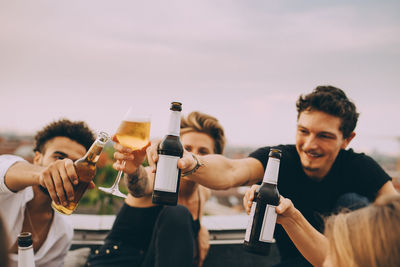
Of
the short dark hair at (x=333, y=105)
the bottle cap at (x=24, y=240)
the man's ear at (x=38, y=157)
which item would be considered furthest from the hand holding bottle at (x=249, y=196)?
the man's ear at (x=38, y=157)

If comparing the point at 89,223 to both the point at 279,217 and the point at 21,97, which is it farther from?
the point at 21,97

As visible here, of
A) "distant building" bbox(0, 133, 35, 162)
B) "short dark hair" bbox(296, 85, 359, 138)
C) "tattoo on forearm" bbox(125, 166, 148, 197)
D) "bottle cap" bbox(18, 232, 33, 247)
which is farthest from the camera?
"distant building" bbox(0, 133, 35, 162)

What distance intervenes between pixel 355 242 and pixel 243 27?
39.2m

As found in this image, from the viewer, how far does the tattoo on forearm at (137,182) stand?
220 cm

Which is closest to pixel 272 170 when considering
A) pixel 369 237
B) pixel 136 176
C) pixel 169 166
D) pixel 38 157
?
pixel 169 166

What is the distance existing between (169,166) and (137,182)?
78 centimetres

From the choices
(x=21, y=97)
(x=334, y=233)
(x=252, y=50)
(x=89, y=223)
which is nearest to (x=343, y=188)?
(x=334, y=233)

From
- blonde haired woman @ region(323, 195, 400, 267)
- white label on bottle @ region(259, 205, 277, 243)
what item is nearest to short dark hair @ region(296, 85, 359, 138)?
white label on bottle @ region(259, 205, 277, 243)

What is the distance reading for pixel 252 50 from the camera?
36031mm

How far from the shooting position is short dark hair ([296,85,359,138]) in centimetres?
261

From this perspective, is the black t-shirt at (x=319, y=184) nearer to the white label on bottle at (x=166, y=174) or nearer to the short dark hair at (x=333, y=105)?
the short dark hair at (x=333, y=105)

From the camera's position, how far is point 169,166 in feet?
5.09

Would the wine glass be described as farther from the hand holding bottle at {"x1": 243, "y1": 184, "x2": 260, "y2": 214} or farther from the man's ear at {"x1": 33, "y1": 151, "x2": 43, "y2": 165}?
the man's ear at {"x1": 33, "y1": 151, "x2": 43, "y2": 165}

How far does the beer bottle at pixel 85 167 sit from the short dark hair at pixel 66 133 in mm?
964
